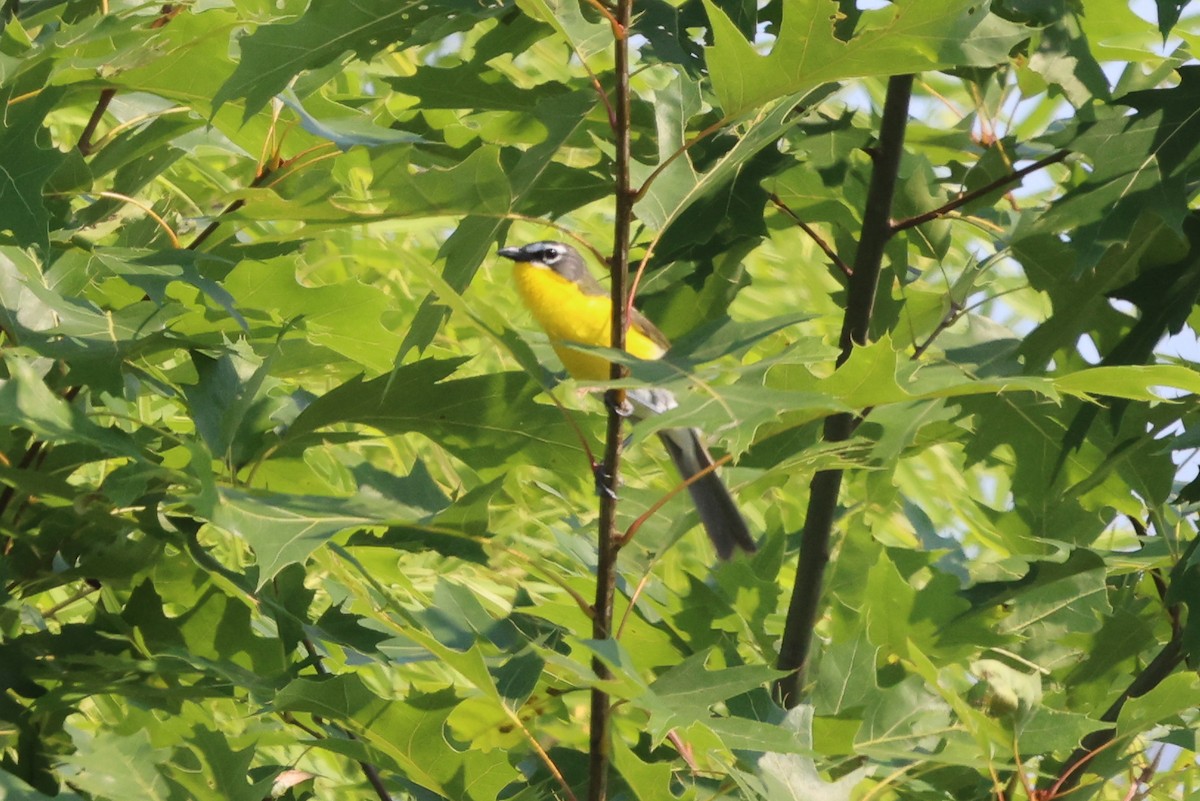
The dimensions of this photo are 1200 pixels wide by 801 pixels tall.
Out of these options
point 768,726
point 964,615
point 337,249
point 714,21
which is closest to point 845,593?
Answer: point 964,615

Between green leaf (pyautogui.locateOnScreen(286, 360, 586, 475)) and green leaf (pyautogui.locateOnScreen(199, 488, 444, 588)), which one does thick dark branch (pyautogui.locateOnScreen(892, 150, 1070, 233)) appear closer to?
green leaf (pyautogui.locateOnScreen(286, 360, 586, 475))

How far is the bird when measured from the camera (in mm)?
2746

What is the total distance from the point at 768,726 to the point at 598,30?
864 millimetres

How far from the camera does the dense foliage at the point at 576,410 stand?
1.67 metres

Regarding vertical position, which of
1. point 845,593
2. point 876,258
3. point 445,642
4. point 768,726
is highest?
point 876,258

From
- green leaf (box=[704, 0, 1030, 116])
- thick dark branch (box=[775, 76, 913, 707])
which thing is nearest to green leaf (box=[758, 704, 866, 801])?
thick dark branch (box=[775, 76, 913, 707])

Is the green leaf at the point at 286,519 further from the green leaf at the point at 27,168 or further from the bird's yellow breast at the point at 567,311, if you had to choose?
the bird's yellow breast at the point at 567,311

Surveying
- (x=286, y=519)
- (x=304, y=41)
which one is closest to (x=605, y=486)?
(x=286, y=519)

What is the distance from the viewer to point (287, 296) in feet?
7.73

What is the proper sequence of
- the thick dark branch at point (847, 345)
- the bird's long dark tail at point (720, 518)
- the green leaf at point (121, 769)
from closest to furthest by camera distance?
the green leaf at point (121, 769) → the thick dark branch at point (847, 345) → the bird's long dark tail at point (720, 518)

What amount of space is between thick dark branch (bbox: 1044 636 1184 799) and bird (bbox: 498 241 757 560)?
73cm

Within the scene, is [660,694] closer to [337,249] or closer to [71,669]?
[71,669]

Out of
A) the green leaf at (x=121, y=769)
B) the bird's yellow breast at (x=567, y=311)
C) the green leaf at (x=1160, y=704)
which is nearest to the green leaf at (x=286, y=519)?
the green leaf at (x=121, y=769)

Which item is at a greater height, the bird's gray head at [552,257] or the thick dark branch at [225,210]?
the thick dark branch at [225,210]
